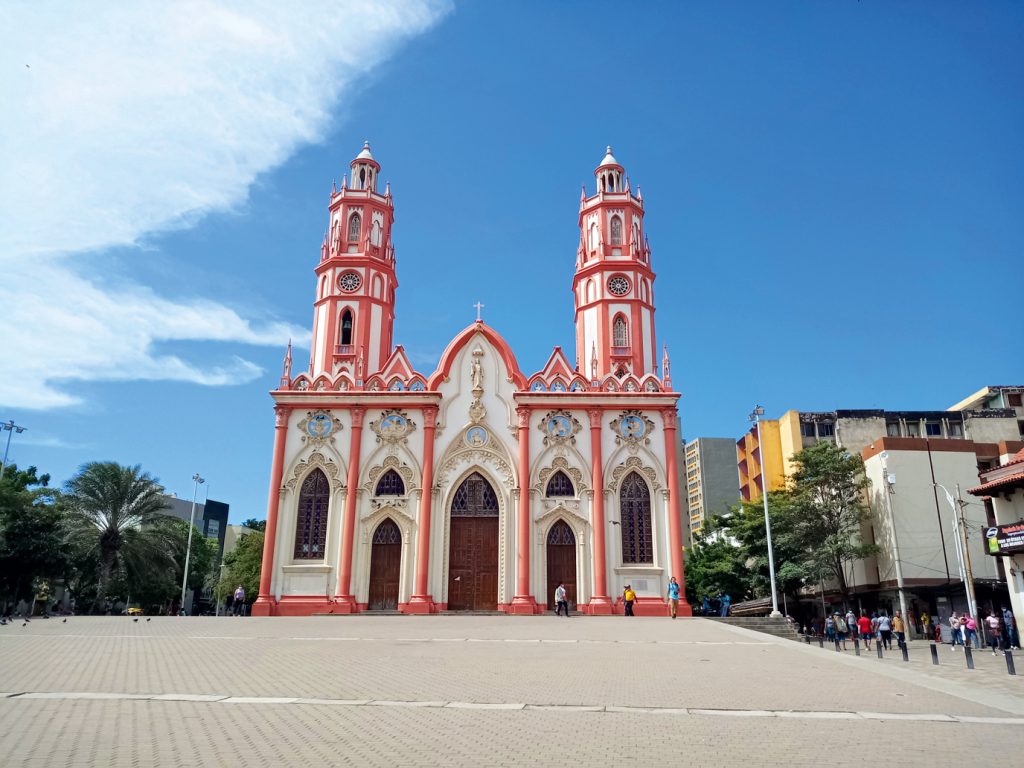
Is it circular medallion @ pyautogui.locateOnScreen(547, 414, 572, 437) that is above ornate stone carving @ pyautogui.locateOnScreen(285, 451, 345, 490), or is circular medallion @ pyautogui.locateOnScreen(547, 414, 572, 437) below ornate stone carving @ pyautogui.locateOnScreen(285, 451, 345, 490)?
above

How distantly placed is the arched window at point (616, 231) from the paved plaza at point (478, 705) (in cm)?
2838

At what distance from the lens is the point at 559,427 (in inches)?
1470

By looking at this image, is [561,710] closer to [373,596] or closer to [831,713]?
[831,713]

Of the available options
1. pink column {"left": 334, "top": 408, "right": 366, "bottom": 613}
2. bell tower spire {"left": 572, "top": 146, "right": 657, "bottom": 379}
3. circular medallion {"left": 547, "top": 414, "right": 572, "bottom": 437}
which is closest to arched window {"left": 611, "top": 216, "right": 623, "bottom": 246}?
bell tower spire {"left": 572, "top": 146, "right": 657, "bottom": 379}

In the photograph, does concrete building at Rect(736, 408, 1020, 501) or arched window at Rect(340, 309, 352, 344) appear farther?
concrete building at Rect(736, 408, 1020, 501)

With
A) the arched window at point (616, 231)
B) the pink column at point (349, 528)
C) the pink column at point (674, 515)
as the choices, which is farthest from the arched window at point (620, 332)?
the pink column at point (349, 528)

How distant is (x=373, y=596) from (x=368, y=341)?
13573 mm

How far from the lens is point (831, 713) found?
10.6 m

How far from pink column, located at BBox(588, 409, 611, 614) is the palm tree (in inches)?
918

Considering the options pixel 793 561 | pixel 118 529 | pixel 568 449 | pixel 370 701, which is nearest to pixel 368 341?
pixel 568 449

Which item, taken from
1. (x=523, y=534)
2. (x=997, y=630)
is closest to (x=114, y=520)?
(x=523, y=534)

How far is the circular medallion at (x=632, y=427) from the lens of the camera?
3738 centimetres

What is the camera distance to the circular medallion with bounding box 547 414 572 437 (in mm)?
37250

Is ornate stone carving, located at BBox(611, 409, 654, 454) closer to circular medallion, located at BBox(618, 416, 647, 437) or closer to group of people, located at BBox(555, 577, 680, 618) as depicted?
circular medallion, located at BBox(618, 416, 647, 437)
